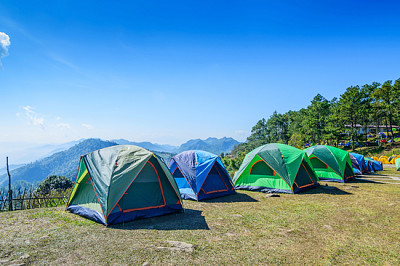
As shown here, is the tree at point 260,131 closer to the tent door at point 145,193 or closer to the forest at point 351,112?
the forest at point 351,112

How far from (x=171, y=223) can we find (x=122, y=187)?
193cm

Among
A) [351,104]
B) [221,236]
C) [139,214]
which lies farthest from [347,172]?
[351,104]

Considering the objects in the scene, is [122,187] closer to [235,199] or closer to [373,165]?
[235,199]

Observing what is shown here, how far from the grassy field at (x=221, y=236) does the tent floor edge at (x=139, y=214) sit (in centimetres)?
20

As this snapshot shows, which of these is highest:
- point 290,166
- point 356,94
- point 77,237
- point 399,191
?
point 356,94

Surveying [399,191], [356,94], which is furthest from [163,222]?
[356,94]

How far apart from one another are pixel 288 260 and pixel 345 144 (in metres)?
58.4

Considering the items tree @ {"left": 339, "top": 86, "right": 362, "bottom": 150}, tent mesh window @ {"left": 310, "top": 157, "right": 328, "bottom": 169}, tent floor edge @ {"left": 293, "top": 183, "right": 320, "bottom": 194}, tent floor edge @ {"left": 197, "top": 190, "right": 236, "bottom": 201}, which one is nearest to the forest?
tree @ {"left": 339, "top": 86, "right": 362, "bottom": 150}

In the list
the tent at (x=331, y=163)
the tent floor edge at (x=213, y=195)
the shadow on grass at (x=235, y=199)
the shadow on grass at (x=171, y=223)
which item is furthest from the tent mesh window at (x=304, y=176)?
the shadow on grass at (x=171, y=223)

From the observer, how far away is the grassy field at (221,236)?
13.8 feet

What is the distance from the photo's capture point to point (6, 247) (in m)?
4.61

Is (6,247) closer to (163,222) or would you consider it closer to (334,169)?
(163,222)

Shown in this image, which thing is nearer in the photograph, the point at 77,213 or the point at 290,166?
the point at 77,213

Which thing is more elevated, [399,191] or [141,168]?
[141,168]
